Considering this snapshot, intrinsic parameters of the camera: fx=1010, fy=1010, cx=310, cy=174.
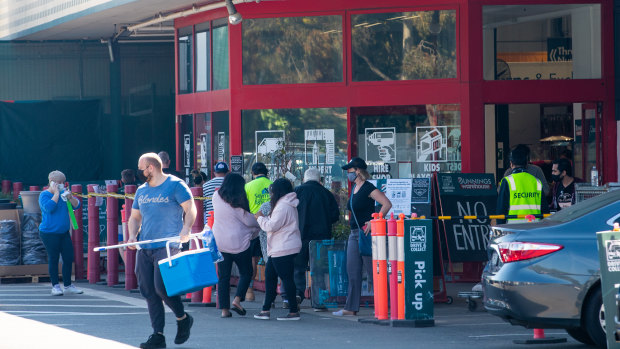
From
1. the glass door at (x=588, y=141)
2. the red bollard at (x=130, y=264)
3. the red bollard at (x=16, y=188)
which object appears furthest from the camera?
the red bollard at (x=16, y=188)

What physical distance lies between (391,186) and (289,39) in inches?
161

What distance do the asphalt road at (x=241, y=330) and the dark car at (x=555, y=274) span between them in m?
0.89

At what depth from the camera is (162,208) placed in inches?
395

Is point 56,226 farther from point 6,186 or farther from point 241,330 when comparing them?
point 6,186

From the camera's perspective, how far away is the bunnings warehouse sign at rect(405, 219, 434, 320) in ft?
36.3

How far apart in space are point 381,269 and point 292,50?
6368 millimetres

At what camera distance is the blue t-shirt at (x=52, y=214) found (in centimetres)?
1528

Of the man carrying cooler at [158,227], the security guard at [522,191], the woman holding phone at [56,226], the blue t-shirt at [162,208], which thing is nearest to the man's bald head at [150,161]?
the man carrying cooler at [158,227]

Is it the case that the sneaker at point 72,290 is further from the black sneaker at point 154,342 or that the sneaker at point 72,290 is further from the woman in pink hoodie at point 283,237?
the black sneaker at point 154,342

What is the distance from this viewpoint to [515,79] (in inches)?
644

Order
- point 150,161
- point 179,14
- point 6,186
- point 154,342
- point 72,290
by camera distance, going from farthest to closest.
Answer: point 6,186 < point 179,14 < point 72,290 < point 150,161 < point 154,342

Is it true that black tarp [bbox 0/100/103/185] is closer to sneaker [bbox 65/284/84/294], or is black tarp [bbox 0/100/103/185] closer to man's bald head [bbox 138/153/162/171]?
sneaker [bbox 65/284/84/294]

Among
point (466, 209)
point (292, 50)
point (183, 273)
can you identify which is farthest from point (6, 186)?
point (183, 273)

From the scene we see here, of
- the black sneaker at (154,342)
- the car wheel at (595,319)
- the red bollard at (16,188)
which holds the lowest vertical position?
the black sneaker at (154,342)
